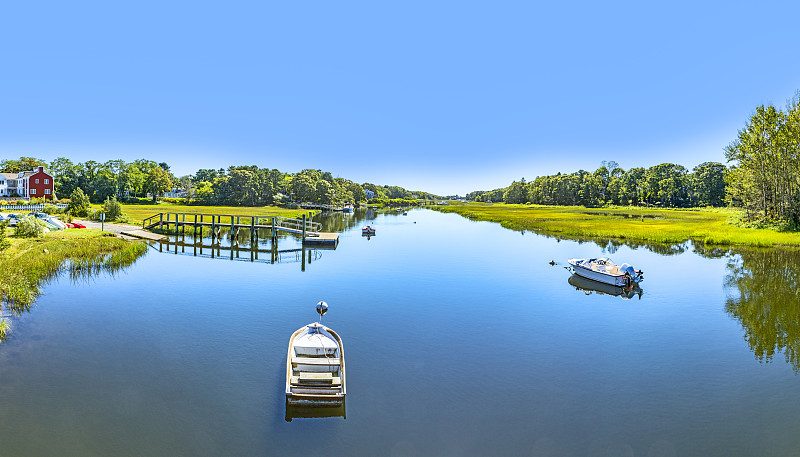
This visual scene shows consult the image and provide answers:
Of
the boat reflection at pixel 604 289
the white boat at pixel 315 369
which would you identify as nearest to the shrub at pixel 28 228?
the white boat at pixel 315 369

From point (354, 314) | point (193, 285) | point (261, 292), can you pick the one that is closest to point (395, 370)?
point (354, 314)

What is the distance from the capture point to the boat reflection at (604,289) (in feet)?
104

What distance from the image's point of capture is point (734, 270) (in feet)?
128

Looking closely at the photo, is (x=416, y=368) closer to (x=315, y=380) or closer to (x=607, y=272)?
(x=315, y=380)

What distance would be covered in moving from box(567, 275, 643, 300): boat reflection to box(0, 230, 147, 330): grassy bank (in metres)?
37.6

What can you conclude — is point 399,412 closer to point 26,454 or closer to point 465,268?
point 26,454

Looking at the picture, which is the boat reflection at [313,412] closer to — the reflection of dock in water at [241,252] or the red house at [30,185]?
the reflection of dock in water at [241,252]

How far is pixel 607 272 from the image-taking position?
34281 mm

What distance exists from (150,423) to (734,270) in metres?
47.3

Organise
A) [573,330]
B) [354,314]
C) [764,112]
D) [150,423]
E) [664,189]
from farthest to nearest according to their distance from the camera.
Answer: [664,189] → [764,112] → [354,314] → [573,330] → [150,423]

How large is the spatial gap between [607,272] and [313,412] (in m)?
28.9

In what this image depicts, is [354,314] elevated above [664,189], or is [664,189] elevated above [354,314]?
[664,189]

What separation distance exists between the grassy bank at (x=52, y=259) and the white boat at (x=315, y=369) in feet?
63.6

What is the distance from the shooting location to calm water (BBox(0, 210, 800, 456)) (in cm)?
1235
